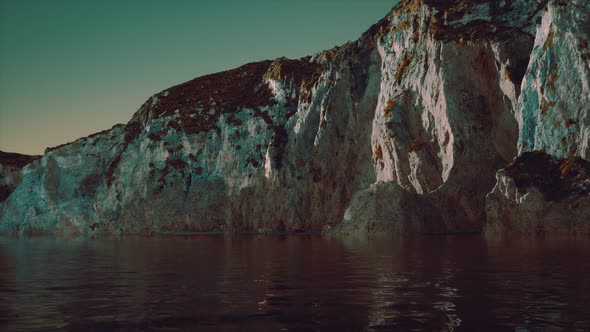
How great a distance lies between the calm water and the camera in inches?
409

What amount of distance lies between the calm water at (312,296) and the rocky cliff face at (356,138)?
26.8 m

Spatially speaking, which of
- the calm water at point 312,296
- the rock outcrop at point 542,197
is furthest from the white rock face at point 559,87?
the calm water at point 312,296

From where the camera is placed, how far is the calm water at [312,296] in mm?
10398

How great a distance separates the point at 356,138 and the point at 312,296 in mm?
62485

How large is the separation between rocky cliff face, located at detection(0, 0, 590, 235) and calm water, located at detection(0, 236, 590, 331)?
26.8 m

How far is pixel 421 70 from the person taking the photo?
63500mm

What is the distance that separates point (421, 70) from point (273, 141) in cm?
2748

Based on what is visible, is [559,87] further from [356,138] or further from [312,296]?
[312,296]

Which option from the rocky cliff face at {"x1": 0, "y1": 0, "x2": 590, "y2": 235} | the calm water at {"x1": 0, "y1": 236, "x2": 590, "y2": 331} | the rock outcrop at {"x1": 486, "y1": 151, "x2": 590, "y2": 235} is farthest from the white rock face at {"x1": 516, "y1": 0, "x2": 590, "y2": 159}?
the calm water at {"x1": 0, "y1": 236, "x2": 590, "y2": 331}

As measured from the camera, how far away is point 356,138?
75.6 meters

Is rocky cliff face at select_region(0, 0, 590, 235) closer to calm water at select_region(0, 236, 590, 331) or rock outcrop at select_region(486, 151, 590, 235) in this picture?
rock outcrop at select_region(486, 151, 590, 235)

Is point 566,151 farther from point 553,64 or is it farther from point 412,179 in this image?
point 412,179

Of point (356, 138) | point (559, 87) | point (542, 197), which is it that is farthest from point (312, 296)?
point (356, 138)

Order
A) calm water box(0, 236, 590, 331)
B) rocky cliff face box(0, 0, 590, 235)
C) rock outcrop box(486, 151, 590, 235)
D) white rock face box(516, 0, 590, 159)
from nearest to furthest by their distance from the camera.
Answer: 1. calm water box(0, 236, 590, 331)
2. rock outcrop box(486, 151, 590, 235)
3. white rock face box(516, 0, 590, 159)
4. rocky cliff face box(0, 0, 590, 235)
